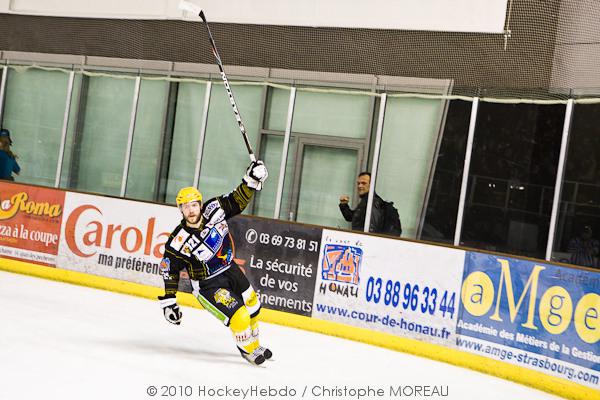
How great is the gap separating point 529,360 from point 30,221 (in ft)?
17.8

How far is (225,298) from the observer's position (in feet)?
17.6

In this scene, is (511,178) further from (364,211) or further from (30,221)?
(30,221)

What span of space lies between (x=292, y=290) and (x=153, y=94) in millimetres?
3241

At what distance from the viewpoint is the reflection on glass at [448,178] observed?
24.7ft

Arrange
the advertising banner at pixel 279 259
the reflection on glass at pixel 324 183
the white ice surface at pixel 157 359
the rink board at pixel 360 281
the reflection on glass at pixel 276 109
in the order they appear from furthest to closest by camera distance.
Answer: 1. the reflection on glass at pixel 276 109
2. the reflection on glass at pixel 324 183
3. the advertising banner at pixel 279 259
4. the rink board at pixel 360 281
5. the white ice surface at pixel 157 359

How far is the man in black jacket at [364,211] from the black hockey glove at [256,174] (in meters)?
2.46

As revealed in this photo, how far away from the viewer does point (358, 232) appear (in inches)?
290

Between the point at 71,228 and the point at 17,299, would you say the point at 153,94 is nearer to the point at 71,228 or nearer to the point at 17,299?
the point at 71,228

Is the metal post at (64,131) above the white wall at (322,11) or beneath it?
beneath

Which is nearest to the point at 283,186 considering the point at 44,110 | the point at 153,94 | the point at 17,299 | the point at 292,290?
the point at 292,290

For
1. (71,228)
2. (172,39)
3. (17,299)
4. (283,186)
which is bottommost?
(17,299)

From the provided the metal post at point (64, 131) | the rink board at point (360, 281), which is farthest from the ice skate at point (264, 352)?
the metal post at point (64, 131)

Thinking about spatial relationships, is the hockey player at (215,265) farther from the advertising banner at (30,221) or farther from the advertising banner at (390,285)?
the advertising banner at (30,221)

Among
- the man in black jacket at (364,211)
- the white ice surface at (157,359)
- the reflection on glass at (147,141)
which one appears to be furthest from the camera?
the reflection on glass at (147,141)
